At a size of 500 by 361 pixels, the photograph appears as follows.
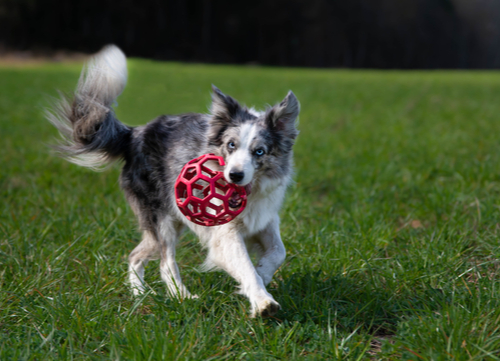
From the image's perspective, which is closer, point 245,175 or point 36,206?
point 245,175

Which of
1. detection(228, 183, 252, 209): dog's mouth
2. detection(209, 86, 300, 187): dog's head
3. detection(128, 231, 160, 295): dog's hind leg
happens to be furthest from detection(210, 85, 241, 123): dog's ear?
detection(128, 231, 160, 295): dog's hind leg

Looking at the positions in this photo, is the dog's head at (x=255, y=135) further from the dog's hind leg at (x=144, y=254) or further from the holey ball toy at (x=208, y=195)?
the dog's hind leg at (x=144, y=254)

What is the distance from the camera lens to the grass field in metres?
2.44

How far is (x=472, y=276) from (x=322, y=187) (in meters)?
2.61

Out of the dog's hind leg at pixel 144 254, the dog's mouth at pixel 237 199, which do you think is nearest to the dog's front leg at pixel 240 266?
the dog's mouth at pixel 237 199

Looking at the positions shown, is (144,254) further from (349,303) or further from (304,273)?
(349,303)

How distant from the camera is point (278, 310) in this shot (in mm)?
2693

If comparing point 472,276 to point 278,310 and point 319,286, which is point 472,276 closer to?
point 319,286

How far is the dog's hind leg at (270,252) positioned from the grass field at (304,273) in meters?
0.18

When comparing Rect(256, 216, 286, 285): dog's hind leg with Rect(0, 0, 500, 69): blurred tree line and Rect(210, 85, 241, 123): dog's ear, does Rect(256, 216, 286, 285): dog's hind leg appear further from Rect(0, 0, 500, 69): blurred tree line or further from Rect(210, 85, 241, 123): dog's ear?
Rect(0, 0, 500, 69): blurred tree line

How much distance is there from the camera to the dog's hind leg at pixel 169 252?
10.7 ft

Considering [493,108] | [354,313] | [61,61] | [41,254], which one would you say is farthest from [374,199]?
[61,61]

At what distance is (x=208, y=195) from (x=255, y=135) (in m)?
0.47

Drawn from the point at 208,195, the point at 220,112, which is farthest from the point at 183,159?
the point at 208,195
